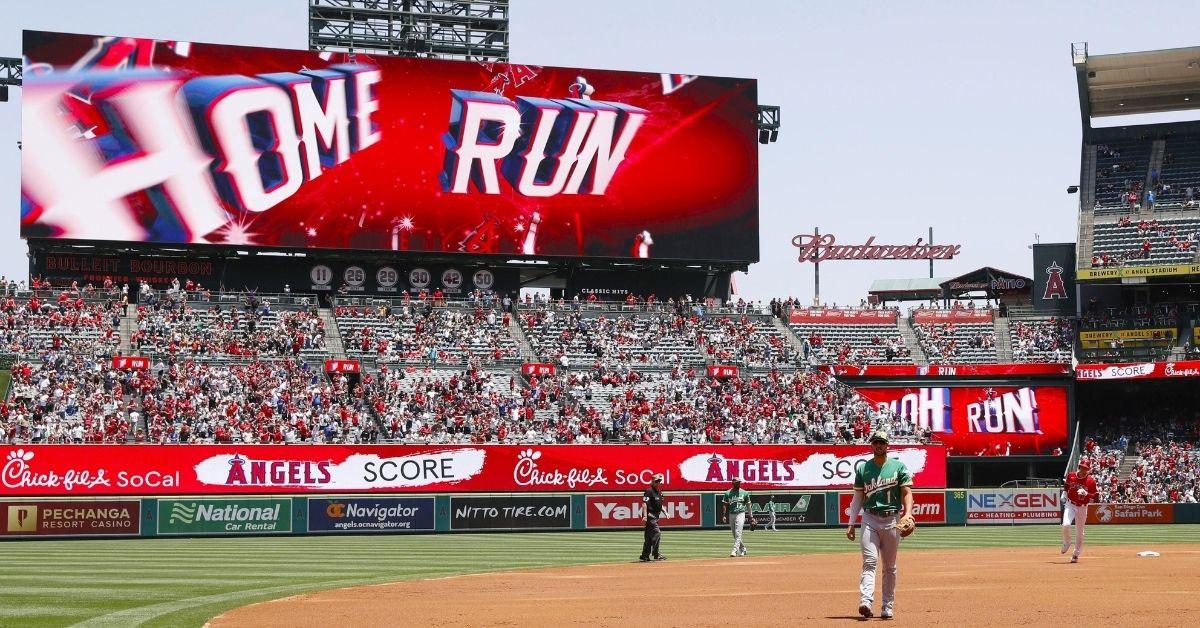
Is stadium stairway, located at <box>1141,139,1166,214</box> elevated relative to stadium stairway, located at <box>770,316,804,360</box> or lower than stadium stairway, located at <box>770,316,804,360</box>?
elevated

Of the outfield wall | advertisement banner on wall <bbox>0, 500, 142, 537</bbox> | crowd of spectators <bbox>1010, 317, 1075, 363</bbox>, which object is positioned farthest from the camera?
crowd of spectators <bbox>1010, 317, 1075, 363</bbox>

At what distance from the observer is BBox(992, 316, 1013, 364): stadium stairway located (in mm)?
61406

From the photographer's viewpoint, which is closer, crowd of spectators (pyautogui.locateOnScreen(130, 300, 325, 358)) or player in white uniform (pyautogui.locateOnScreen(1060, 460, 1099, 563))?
player in white uniform (pyautogui.locateOnScreen(1060, 460, 1099, 563))

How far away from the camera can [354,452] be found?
151 ft

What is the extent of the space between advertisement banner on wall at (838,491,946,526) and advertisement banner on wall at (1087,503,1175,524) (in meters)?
5.11

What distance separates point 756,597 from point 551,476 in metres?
30.0

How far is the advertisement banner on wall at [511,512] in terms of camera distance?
42.4m

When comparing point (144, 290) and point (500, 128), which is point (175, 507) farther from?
point (500, 128)

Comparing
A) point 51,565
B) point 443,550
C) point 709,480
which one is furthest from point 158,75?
point 51,565

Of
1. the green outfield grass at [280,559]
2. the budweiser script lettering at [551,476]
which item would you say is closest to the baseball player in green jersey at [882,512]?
the green outfield grass at [280,559]

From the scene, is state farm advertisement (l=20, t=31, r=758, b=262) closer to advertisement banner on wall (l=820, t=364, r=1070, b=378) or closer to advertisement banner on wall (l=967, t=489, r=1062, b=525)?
advertisement banner on wall (l=820, t=364, r=1070, b=378)

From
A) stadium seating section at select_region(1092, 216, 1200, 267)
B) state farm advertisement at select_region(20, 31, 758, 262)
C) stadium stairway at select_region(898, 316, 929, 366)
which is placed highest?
state farm advertisement at select_region(20, 31, 758, 262)

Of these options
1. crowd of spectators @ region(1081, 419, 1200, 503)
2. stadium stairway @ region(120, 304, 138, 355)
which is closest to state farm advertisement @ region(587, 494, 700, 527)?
crowd of spectators @ region(1081, 419, 1200, 503)

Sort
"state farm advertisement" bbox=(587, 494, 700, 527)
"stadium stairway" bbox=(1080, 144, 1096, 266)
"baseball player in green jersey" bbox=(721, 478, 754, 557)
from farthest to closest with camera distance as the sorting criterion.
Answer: "stadium stairway" bbox=(1080, 144, 1096, 266), "state farm advertisement" bbox=(587, 494, 700, 527), "baseball player in green jersey" bbox=(721, 478, 754, 557)
